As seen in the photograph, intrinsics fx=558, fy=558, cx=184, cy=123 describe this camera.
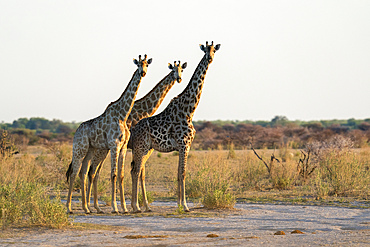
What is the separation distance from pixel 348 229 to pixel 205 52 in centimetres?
515

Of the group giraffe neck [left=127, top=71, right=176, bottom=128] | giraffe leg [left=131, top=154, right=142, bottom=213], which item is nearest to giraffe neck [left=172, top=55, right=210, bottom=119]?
giraffe neck [left=127, top=71, right=176, bottom=128]

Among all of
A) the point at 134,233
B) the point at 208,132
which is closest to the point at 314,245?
the point at 134,233

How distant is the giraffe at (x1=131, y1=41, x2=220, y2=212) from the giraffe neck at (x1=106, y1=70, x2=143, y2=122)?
54 cm

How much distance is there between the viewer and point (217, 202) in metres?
12.5

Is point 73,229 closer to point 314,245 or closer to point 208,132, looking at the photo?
point 314,245

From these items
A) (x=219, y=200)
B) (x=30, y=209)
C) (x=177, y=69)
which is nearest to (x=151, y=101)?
(x=177, y=69)

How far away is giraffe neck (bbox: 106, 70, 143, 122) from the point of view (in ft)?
40.7

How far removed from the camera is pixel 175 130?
40.7 feet

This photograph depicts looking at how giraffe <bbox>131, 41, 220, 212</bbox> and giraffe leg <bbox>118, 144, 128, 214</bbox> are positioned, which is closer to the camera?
giraffe leg <bbox>118, 144, 128, 214</bbox>

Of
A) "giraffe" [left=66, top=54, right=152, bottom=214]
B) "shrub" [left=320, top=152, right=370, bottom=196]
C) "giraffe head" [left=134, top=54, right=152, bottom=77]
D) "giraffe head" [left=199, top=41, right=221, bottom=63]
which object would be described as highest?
"giraffe head" [left=199, top=41, right=221, bottom=63]

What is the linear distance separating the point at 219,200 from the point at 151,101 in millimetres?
2896

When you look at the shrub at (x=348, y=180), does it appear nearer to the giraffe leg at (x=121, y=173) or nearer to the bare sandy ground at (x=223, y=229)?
the bare sandy ground at (x=223, y=229)

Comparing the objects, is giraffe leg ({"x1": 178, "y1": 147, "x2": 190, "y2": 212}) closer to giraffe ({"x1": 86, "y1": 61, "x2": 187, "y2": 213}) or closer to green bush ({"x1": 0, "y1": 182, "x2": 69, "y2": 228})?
giraffe ({"x1": 86, "y1": 61, "x2": 187, "y2": 213})

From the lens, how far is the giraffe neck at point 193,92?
12.6 m
